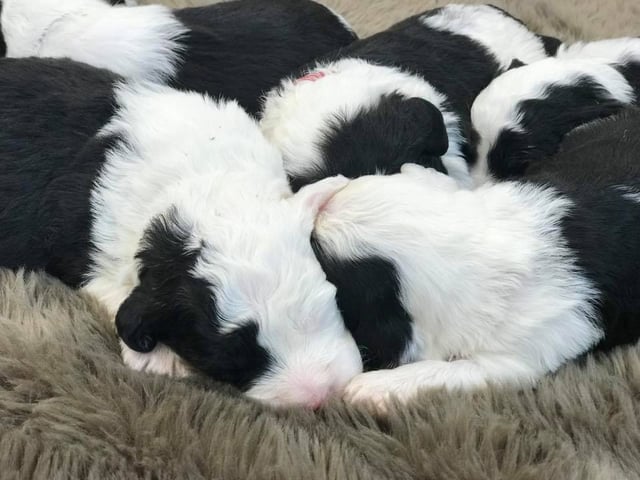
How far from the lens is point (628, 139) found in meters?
2.11

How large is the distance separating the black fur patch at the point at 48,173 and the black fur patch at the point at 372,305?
2.31 feet

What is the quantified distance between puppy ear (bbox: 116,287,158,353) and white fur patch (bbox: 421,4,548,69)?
1.69 metres

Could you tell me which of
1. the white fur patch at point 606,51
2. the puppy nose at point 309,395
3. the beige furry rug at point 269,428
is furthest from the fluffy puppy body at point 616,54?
the puppy nose at point 309,395

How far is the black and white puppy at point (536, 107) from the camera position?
234 centimetres

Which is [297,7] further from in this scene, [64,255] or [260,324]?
[260,324]

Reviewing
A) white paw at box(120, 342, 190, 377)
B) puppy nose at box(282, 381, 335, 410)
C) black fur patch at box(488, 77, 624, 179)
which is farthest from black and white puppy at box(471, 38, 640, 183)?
white paw at box(120, 342, 190, 377)

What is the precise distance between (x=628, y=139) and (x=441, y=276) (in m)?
0.81

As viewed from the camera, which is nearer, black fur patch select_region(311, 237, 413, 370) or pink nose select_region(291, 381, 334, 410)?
pink nose select_region(291, 381, 334, 410)

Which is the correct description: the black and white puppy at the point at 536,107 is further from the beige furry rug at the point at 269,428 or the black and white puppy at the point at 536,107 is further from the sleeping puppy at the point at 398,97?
the beige furry rug at the point at 269,428

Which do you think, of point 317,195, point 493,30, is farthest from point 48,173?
point 493,30

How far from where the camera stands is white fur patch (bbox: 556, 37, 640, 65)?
8.68 feet

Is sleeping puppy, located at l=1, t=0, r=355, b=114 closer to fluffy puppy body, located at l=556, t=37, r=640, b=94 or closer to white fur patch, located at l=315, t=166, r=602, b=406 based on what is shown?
fluffy puppy body, located at l=556, t=37, r=640, b=94

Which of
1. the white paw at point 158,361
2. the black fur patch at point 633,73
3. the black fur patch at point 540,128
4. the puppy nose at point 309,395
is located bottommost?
the white paw at point 158,361

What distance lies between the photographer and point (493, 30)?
2852 millimetres
